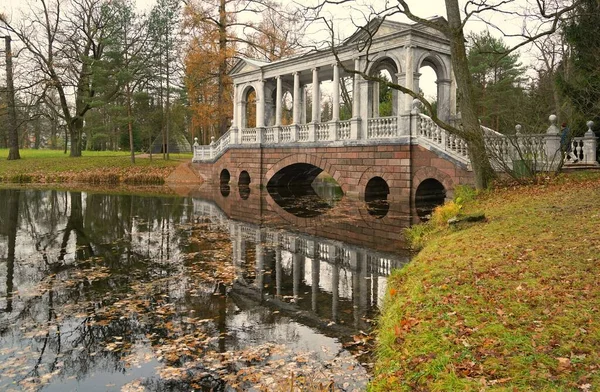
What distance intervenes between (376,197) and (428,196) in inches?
80.8

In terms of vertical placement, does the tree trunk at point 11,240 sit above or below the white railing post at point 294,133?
below

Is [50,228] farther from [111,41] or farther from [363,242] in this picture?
[111,41]

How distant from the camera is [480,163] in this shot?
1306 centimetres

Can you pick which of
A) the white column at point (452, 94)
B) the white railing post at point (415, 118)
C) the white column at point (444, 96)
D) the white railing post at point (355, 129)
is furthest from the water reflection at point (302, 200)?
the white column at point (452, 94)

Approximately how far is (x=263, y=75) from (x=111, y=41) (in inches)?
500

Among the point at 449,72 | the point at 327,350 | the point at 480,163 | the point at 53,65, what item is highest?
the point at 53,65

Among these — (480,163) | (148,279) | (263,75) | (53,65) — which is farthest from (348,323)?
(53,65)

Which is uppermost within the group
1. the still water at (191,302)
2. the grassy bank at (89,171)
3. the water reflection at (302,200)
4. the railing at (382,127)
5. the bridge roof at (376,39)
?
the bridge roof at (376,39)

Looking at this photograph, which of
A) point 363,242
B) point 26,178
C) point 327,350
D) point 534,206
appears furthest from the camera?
point 26,178

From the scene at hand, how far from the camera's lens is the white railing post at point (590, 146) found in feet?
48.0

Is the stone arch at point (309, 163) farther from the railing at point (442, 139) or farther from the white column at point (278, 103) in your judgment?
the railing at point (442, 139)

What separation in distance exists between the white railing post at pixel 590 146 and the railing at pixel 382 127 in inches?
240

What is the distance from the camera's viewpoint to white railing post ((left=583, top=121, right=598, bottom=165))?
14.6 m

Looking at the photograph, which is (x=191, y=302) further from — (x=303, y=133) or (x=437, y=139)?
(x=303, y=133)
